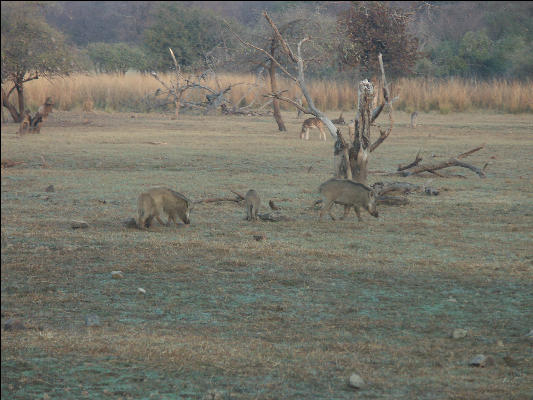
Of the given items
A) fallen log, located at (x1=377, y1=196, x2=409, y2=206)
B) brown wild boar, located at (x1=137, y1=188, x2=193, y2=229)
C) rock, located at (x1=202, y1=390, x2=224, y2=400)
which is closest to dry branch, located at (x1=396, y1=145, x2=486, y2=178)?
fallen log, located at (x1=377, y1=196, x2=409, y2=206)

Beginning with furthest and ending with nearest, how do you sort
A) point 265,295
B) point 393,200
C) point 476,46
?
point 476,46
point 393,200
point 265,295

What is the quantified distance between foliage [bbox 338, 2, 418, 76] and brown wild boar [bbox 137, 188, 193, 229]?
85.9 ft

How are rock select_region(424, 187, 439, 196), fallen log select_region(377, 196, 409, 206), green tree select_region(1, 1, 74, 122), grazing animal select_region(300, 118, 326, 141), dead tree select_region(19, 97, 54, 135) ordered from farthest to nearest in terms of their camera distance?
green tree select_region(1, 1, 74, 122), grazing animal select_region(300, 118, 326, 141), dead tree select_region(19, 97, 54, 135), rock select_region(424, 187, 439, 196), fallen log select_region(377, 196, 409, 206)

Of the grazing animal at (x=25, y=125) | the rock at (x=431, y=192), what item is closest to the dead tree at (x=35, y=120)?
the grazing animal at (x=25, y=125)

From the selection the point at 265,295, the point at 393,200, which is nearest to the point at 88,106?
the point at 393,200

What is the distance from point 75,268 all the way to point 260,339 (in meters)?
2.54

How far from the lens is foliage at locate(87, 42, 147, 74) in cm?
4556

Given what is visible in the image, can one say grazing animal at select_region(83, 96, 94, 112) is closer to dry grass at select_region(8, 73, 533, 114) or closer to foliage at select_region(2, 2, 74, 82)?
dry grass at select_region(8, 73, 533, 114)

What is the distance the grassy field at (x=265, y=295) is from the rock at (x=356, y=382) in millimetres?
37

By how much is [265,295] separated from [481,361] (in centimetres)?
209

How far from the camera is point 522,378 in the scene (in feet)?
14.8

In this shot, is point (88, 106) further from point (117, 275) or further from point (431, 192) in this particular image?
point (117, 275)

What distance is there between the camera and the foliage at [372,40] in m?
34.5

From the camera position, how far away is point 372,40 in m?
34.8
